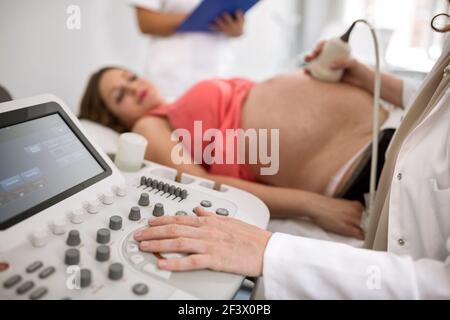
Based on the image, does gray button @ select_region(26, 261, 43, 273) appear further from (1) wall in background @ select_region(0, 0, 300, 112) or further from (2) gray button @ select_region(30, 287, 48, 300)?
A: (1) wall in background @ select_region(0, 0, 300, 112)

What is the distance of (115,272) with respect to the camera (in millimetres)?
581

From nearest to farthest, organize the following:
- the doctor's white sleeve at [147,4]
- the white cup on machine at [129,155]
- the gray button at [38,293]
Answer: the gray button at [38,293] → the white cup on machine at [129,155] → the doctor's white sleeve at [147,4]

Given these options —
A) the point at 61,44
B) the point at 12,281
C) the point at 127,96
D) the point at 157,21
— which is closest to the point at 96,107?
the point at 127,96

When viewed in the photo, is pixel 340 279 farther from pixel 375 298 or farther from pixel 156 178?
pixel 156 178

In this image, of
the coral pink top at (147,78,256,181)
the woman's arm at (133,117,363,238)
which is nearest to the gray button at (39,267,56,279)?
the woman's arm at (133,117,363,238)

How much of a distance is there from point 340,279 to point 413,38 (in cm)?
253

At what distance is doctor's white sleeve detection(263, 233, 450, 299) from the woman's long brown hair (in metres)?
1.03

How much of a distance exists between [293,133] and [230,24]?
712mm

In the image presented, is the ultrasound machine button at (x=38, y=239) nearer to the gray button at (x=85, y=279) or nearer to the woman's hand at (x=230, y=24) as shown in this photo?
the gray button at (x=85, y=279)

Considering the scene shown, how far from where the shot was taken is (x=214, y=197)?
863mm

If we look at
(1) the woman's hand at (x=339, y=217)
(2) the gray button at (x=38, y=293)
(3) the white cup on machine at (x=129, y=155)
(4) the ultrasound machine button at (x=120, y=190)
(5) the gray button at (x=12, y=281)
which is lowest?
(1) the woman's hand at (x=339, y=217)

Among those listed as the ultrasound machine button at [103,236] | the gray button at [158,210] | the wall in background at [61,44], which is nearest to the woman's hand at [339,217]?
the gray button at [158,210]

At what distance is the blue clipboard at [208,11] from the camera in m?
1.59

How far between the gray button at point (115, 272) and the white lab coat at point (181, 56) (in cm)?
131
